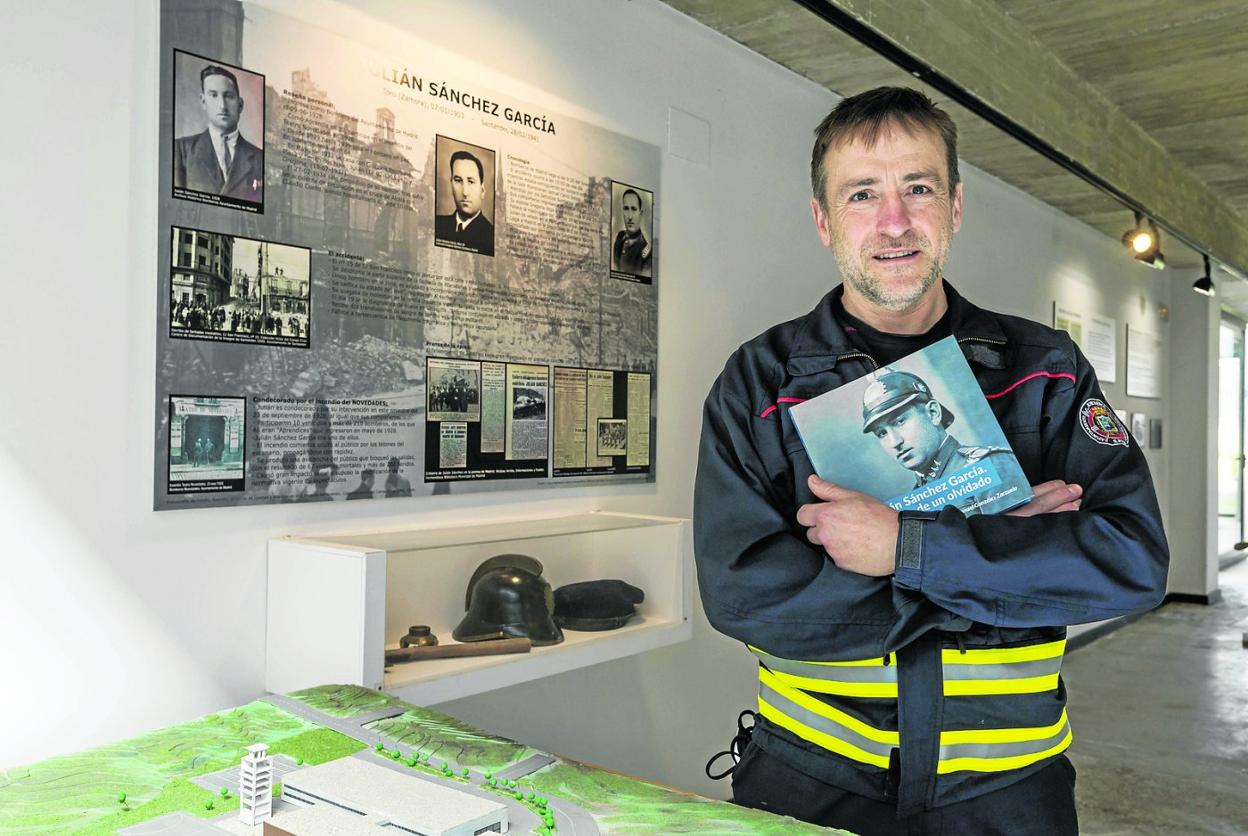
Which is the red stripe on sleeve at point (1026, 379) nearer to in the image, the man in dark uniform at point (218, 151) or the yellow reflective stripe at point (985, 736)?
the yellow reflective stripe at point (985, 736)

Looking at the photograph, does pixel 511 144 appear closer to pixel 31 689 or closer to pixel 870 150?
pixel 870 150

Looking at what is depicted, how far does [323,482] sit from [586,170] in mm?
1278

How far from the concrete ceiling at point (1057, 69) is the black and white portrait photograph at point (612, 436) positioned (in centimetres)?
133

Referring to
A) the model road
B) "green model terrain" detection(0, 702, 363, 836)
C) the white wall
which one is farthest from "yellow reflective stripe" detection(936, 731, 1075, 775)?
the white wall

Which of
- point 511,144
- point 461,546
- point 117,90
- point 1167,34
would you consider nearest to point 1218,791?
point 1167,34

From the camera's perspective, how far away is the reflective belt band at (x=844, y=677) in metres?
1.46

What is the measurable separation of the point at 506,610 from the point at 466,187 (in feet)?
3.65

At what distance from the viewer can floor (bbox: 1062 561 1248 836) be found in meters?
3.84

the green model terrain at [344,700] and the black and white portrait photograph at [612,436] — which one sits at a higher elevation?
the black and white portrait photograph at [612,436]

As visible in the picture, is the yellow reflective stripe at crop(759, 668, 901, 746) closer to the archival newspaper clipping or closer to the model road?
the model road

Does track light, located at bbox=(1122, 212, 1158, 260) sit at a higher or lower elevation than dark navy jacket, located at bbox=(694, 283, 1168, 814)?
higher

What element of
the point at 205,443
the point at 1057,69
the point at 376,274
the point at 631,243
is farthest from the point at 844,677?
the point at 1057,69

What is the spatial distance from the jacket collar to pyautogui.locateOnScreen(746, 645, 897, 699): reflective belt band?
0.46 metres

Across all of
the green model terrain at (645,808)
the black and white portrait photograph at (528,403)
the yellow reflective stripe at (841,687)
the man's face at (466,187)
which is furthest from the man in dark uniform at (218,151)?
the yellow reflective stripe at (841,687)
